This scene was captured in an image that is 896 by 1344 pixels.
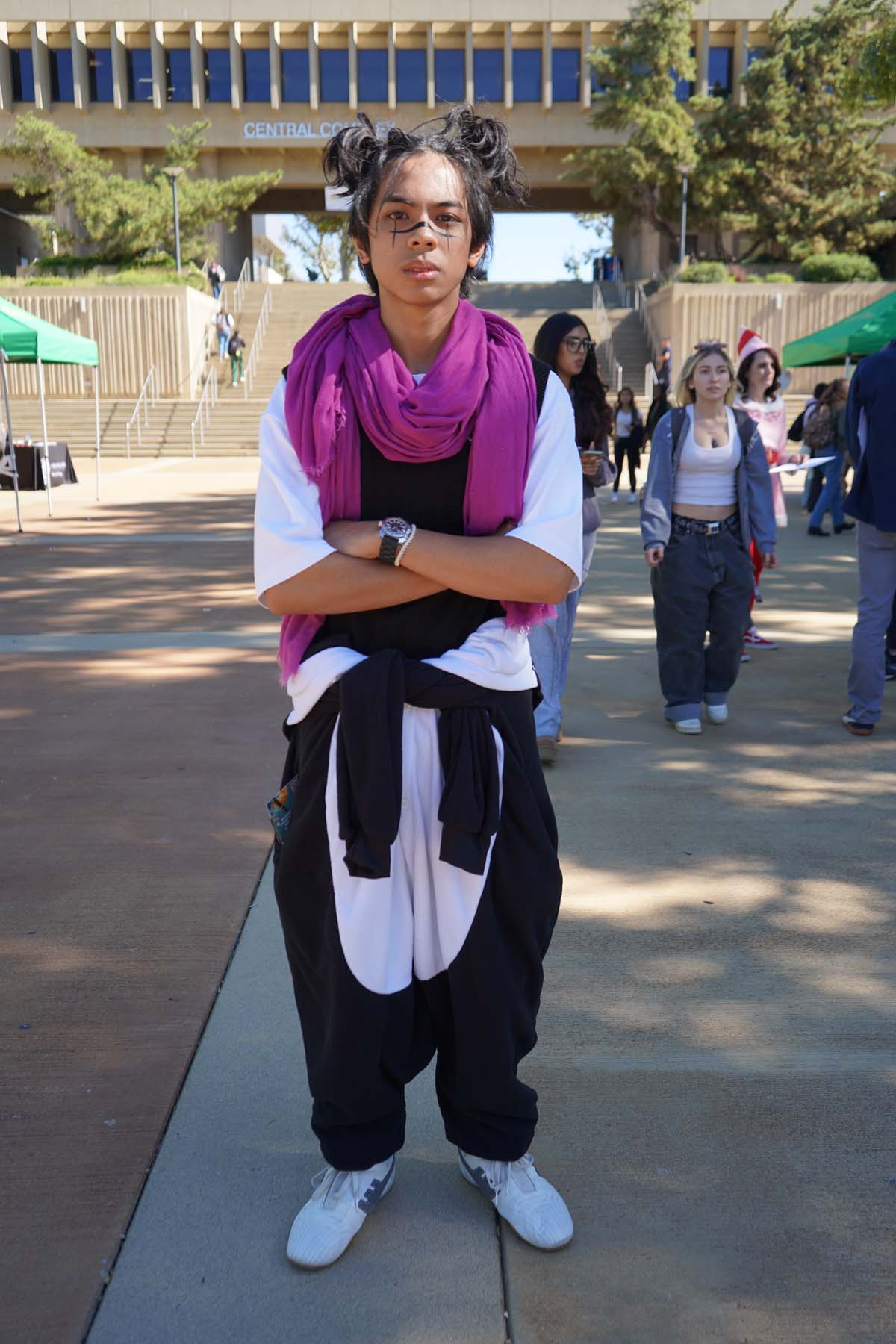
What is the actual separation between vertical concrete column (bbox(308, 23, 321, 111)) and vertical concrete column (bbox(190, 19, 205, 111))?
13.2 feet

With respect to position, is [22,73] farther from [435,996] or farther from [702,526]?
[435,996]

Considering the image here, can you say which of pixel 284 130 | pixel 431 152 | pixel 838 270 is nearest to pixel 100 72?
pixel 284 130

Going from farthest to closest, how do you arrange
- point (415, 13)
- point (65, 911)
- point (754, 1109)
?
point (415, 13)
point (65, 911)
point (754, 1109)

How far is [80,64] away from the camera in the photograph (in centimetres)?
4422

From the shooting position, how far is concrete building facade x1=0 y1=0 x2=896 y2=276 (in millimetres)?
43781

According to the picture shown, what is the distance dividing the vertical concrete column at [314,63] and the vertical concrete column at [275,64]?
1163 millimetres

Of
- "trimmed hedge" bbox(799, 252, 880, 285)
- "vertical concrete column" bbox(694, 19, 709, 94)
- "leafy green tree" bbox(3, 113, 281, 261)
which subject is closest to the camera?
"trimmed hedge" bbox(799, 252, 880, 285)

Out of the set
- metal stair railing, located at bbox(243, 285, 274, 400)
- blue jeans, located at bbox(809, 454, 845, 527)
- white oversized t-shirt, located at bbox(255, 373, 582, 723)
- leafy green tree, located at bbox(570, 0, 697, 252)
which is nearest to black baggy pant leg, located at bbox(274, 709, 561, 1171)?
white oversized t-shirt, located at bbox(255, 373, 582, 723)

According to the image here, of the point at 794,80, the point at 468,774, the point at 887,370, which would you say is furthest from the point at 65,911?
the point at 794,80

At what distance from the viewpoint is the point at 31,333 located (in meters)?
13.8

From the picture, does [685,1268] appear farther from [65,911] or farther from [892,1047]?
[65,911]

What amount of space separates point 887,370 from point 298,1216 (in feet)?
15.3

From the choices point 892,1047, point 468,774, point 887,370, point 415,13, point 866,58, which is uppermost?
point 415,13

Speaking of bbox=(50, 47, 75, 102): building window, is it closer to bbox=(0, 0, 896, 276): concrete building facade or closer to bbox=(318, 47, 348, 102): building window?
bbox=(0, 0, 896, 276): concrete building facade
